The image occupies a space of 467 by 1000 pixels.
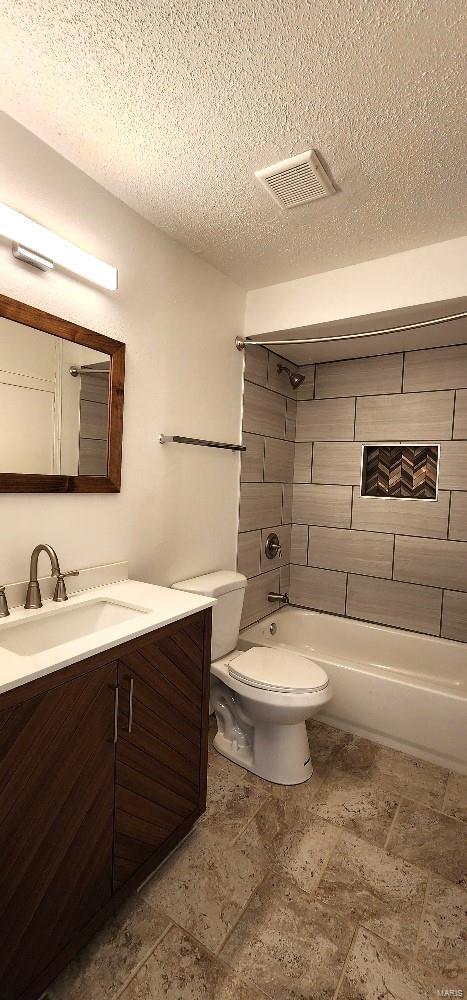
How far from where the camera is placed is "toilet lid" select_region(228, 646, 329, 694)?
190 cm

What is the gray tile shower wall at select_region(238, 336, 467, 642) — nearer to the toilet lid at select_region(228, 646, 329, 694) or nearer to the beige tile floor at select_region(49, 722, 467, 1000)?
the toilet lid at select_region(228, 646, 329, 694)

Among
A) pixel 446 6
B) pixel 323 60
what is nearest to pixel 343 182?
pixel 323 60

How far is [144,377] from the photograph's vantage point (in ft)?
6.37

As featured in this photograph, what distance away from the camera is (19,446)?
147 cm

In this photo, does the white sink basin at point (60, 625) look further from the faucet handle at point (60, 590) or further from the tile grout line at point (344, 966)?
the tile grout line at point (344, 966)

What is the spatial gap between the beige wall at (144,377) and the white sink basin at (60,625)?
180 millimetres

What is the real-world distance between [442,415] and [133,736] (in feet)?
7.95

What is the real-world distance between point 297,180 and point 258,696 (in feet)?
6.61

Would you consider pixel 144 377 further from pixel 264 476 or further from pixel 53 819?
pixel 53 819

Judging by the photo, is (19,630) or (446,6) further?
(19,630)

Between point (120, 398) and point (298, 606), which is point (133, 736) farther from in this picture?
point (298, 606)

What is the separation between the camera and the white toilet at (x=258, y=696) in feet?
6.22

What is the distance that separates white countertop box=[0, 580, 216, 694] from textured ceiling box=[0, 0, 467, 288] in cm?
154

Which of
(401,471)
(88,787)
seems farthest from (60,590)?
(401,471)
